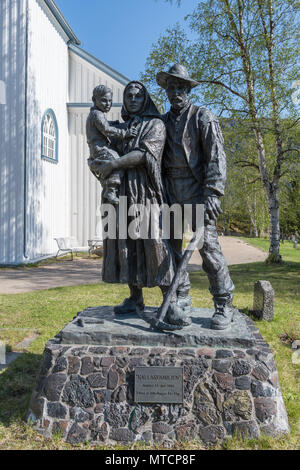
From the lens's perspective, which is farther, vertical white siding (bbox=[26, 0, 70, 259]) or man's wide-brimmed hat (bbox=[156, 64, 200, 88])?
vertical white siding (bbox=[26, 0, 70, 259])

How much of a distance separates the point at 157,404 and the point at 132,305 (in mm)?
1112

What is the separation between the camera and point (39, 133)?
13.6 meters

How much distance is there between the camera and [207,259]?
351cm

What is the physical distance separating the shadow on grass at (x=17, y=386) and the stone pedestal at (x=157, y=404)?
347 millimetres

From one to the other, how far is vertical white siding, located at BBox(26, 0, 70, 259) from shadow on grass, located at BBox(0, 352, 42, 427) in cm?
841

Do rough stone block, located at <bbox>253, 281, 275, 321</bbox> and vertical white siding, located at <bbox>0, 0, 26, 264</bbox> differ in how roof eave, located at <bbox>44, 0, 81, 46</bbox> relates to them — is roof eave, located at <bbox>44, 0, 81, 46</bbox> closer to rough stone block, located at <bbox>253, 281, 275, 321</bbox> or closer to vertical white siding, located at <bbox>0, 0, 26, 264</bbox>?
vertical white siding, located at <bbox>0, 0, 26, 264</bbox>

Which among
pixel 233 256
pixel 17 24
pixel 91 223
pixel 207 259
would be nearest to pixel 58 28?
pixel 17 24

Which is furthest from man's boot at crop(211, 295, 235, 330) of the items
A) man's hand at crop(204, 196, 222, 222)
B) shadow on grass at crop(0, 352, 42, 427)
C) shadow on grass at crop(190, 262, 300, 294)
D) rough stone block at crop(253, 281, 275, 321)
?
shadow on grass at crop(190, 262, 300, 294)

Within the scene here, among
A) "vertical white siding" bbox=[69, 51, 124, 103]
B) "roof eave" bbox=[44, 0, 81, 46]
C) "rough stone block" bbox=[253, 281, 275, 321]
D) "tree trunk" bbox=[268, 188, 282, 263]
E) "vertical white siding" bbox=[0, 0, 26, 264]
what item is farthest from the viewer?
"vertical white siding" bbox=[69, 51, 124, 103]

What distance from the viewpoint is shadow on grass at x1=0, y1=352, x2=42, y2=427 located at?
3.45m
